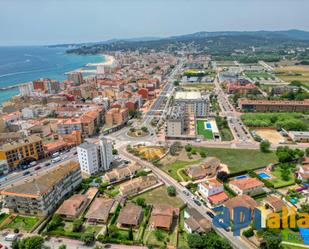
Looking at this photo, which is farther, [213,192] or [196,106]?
[196,106]

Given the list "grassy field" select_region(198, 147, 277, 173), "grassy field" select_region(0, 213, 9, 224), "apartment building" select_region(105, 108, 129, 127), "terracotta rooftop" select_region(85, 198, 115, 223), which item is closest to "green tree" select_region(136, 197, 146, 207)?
"terracotta rooftop" select_region(85, 198, 115, 223)

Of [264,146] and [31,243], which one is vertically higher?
[31,243]

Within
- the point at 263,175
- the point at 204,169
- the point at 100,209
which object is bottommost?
the point at 263,175

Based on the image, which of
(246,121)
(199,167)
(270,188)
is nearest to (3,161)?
(199,167)

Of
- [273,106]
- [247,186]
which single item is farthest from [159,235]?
[273,106]

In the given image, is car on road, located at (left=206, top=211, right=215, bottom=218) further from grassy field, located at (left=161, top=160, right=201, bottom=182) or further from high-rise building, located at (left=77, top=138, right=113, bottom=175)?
high-rise building, located at (left=77, top=138, right=113, bottom=175)

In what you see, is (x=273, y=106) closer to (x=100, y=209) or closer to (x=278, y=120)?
(x=278, y=120)

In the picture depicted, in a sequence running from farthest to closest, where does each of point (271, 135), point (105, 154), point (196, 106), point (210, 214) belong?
point (196, 106)
point (271, 135)
point (105, 154)
point (210, 214)
